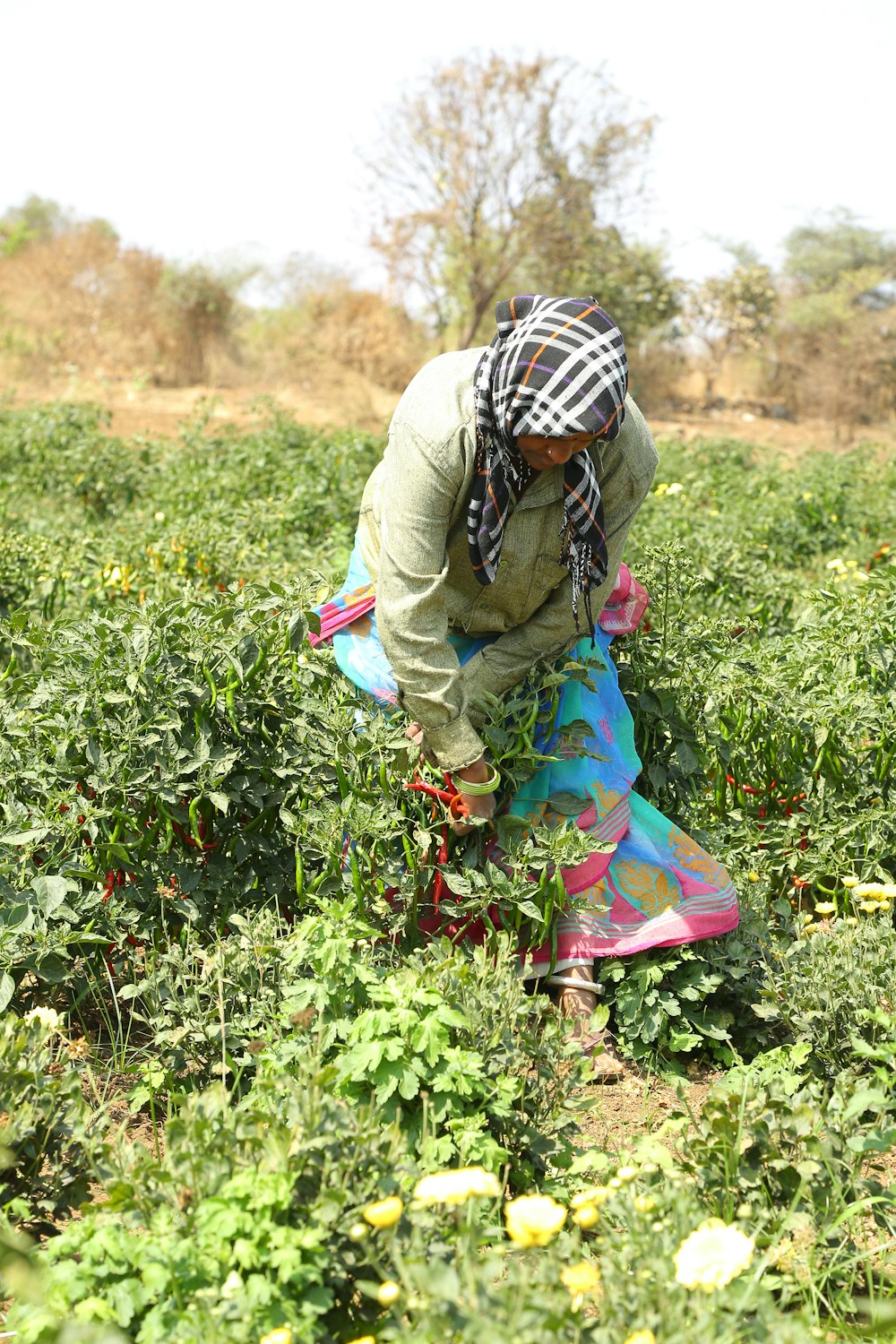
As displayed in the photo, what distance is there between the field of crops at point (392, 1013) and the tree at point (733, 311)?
75.9ft

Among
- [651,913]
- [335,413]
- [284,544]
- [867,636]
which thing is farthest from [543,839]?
[335,413]

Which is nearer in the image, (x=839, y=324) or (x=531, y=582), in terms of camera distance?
(x=531, y=582)

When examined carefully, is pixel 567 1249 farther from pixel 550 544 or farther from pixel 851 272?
pixel 851 272

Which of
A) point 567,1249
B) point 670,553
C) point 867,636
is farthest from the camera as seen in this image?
point 867,636

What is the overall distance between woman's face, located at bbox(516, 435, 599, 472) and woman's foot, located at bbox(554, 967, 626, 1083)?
3.27ft

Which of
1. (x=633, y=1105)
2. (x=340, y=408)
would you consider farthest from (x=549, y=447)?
(x=340, y=408)

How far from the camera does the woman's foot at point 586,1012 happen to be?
2293 mm

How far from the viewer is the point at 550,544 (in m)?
2.38

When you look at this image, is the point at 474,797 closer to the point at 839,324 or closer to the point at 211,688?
the point at 211,688

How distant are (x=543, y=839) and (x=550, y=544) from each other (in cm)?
57

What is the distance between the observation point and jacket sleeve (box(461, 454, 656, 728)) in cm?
242

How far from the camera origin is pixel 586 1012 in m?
2.38

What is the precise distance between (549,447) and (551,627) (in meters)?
0.43

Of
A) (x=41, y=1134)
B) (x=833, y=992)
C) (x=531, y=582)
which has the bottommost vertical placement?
(x=833, y=992)
